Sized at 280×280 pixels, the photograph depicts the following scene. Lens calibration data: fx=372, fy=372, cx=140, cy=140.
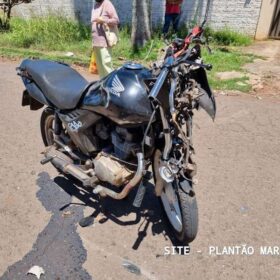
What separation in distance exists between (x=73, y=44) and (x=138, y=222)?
8020 millimetres

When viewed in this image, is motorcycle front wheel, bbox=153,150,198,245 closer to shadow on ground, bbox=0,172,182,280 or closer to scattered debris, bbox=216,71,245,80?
shadow on ground, bbox=0,172,182,280

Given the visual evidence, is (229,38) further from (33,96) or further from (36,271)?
(36,271)

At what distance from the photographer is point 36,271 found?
9.32ft

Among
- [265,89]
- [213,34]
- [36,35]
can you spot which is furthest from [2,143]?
[213,34]

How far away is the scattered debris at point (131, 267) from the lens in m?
2.88

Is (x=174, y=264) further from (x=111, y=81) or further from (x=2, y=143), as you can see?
(x=2, y=143)

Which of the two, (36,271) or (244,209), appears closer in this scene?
(36,271)

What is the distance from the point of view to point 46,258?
117 inches

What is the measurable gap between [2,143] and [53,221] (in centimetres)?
182

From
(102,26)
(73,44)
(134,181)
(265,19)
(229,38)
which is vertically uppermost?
(102,26)

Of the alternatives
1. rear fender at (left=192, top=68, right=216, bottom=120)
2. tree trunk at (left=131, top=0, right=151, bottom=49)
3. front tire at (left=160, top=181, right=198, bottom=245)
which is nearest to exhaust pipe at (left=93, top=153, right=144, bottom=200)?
front tire at (left=160, top=181, right=198, bottom=245)

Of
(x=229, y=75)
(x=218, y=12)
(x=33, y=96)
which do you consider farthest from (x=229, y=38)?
(x=33, y=96)

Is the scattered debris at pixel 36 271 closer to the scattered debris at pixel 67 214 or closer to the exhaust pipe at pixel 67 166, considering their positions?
the scattered debris at pixel 67 214

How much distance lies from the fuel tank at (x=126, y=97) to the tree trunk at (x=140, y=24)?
6.37 metres
